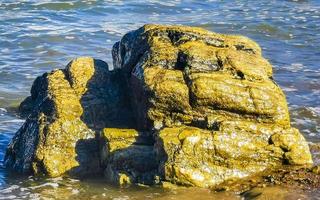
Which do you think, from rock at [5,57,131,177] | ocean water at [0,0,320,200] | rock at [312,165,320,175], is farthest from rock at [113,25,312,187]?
rock at [5,57,131,177]

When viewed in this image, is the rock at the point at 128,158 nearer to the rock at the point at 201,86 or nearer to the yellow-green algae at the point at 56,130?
the rock at the point at 201,86

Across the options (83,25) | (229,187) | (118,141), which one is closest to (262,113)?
(229,187)

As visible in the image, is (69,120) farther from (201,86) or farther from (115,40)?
(115,40)

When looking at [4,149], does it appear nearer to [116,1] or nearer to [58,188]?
[58,188]

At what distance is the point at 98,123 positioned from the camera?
9445 mm

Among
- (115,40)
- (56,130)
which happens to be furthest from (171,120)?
(115,40)

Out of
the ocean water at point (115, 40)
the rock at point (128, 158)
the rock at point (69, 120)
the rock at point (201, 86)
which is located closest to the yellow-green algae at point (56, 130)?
the rock at point (69, 120)

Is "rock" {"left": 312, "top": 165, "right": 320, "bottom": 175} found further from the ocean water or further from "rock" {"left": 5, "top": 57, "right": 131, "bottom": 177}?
"rock" {"left": 5, "top": 57, "right": 131, "bottom": 177}

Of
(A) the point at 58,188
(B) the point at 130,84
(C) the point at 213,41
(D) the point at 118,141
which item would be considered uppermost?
(C) the point at 213,41

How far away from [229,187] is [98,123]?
2.61 metres

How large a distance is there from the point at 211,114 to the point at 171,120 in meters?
0.59

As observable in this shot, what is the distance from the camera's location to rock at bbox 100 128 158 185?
8.16 metres

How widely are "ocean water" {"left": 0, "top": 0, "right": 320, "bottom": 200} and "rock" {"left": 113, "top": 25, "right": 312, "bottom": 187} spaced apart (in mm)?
506

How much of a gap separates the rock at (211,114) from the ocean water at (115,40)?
51 cm
